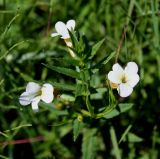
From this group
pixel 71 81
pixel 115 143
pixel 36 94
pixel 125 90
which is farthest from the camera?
pixel 71 81

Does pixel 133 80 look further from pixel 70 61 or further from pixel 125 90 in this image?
pixel 70 61

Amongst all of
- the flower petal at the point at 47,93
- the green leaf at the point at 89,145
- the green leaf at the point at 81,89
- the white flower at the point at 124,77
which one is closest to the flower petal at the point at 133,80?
the white flower at the point at 124,77

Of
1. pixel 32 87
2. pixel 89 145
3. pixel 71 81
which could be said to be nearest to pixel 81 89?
pixel 32 87

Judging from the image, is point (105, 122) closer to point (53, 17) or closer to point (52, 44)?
point (52, 44)

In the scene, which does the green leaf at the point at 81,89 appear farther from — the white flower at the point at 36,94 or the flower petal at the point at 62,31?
the flower petal at the point at 62,31

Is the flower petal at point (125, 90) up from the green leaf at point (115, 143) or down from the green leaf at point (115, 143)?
up

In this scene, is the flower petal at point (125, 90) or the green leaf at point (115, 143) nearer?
the flower petal at point (125, 90)
